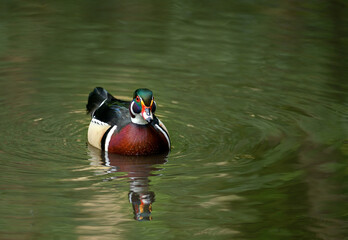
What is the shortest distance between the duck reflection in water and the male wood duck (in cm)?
10

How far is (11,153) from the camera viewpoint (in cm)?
968

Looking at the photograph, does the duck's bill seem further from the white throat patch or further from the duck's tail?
the duck's tail

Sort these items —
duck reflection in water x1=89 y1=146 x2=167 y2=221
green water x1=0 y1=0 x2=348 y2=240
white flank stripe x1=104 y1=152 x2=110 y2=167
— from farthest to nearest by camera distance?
white flank stripe x1=104 y1=152 x2=110 y2=167
duck reflection in water x1=89 y1=146 x2=167 y2=221
green water x1=0 y1=0 x2=348 y2=240

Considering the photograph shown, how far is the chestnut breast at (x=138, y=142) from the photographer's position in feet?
32.7

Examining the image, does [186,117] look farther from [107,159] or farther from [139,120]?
[107,159]

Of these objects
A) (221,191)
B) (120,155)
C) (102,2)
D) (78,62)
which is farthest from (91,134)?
(102,2)

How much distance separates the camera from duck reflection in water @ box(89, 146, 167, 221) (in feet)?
27.5

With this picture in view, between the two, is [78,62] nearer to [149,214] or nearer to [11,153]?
[11,153]

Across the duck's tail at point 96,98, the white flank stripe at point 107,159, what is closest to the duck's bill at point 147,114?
the white flank stripe at point 107,159

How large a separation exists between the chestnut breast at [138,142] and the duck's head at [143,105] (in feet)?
0.44

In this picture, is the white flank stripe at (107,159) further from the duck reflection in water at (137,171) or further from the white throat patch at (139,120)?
the white throat patch at (139,120)

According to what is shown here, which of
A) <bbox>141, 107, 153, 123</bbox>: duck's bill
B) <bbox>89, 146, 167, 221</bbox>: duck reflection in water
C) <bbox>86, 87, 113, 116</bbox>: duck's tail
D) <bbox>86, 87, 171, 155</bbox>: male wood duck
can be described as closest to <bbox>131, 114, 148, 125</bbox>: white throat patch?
<bbox>86, 87, 171, 155</bbox>: male wood duck

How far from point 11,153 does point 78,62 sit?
153 inches

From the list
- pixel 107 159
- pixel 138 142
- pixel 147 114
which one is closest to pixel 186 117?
pixel 138 142
